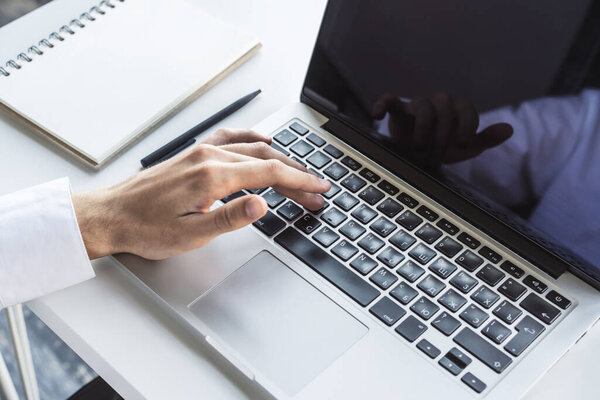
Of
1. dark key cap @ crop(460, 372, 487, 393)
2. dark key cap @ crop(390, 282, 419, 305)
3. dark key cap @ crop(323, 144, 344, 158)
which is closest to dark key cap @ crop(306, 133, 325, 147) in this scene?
dark key cap @ crop(323, 144, 344, 158)

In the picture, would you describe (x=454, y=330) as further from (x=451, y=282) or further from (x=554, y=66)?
(x=554, y=66)

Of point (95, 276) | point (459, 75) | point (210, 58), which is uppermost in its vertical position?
point (459, 75)

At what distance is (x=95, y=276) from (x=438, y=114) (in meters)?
0.40

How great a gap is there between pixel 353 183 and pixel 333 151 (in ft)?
0.18

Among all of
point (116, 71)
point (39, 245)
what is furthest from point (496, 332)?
point (116, 71)

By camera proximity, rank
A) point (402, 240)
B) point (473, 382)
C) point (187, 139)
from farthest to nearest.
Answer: point (187, 139) < point (402, 240) < point (473, 382)

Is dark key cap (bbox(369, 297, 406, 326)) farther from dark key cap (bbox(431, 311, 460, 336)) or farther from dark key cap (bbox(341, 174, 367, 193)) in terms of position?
dark key cap (bbox(341, 174, 367, 193))

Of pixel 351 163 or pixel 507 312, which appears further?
pixel 351 163

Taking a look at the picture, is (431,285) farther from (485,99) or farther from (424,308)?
(485,99)

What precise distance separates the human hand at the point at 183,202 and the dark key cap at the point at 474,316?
0.63 feet

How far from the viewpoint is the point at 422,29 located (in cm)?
65

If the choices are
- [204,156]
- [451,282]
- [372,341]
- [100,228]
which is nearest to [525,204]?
[451,282]

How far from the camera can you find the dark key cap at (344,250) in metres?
0.64

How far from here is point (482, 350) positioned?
572 millimetres
